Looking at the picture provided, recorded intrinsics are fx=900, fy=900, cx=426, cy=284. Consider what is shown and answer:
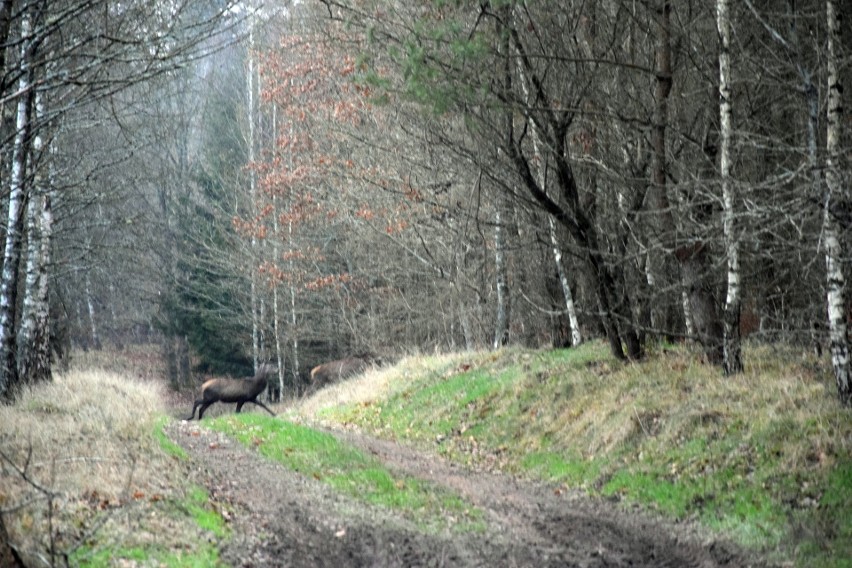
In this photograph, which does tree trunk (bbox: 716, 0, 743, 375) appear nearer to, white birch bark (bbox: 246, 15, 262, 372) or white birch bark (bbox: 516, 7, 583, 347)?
white birch bark (bbox: 516, 7, 583, 347)

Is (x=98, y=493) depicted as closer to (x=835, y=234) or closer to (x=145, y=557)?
(x=145, y=557)

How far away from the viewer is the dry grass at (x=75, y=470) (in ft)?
22.1

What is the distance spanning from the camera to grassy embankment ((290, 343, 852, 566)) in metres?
9.25

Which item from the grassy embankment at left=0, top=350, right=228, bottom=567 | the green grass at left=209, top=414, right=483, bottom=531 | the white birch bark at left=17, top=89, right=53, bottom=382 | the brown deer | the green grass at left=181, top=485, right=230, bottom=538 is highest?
the white birch bark at left=17, top=89, right=53, bottom=382

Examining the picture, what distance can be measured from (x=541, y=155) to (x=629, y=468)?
744 centimetres

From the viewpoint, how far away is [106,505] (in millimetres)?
8219

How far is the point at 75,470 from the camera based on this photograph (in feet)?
29.9

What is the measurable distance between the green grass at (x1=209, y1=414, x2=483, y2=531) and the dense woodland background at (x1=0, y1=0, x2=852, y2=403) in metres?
4.20

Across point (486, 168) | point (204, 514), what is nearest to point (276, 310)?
point (486, 168)

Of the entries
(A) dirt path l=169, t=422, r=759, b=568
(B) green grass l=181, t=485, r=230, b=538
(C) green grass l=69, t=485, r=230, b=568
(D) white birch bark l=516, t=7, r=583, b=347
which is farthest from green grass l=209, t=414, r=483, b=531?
(D) white birch bark l=516, t=7, r=583, b=347

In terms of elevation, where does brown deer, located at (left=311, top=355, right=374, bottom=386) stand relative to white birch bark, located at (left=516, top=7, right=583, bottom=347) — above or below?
below

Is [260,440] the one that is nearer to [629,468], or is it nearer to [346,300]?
[629,468]

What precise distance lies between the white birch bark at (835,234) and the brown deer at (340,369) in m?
20.1

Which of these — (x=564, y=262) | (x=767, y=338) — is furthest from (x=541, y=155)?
(x=767, y=338)
